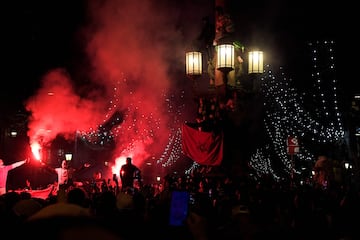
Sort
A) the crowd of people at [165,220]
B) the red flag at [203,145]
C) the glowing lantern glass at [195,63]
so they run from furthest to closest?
the red flag at [203,145]
the glowing lantern glass at [195,63]
the crowd of people at [165,220]

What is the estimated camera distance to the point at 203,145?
10562 mm

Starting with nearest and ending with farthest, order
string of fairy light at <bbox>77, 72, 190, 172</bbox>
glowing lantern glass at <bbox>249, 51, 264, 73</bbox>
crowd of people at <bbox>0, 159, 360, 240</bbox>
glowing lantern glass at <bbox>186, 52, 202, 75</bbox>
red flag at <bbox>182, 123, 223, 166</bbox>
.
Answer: crowd of people at <bbox>0, 159, 360, 240</bbox>
glowing lantern glass at <bbox>249, 51, 264, 73</bbox>
glowing lantern glass at <bbox>186, 52, 202, 75</bbox>
red flag at <bbox>182, 123, 223, 166</bbox>
string of fairy light at <bbox>77, 72, 190, 172</bbox>

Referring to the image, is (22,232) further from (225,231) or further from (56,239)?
(225,231)

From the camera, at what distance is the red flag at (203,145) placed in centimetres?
1037

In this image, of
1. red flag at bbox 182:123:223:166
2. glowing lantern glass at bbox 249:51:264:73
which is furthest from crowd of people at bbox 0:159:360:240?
glowing lantern glass at bbox 249:51:264:73

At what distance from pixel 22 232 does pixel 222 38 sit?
8516 millimetres

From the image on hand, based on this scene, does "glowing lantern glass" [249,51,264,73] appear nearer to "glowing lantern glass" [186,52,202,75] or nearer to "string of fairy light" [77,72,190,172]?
"glowing lantern glass" [186,52,202,75]

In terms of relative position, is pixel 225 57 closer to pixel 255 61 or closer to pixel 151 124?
pixel 255 61

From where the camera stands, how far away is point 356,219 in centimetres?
502

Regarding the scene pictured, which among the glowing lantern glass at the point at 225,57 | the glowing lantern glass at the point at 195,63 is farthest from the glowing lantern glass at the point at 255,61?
the glowing lantern glass at the point at 195,63

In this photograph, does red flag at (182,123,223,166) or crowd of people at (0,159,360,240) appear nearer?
crowd of people at (0,159,360,240)

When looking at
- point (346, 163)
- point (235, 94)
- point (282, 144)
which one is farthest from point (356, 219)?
point (346, 163)

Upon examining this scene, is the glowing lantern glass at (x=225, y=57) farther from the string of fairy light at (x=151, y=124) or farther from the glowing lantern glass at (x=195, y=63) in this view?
the string of fairy light at (x=151, y=124)

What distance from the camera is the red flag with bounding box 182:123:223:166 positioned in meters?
10.4
